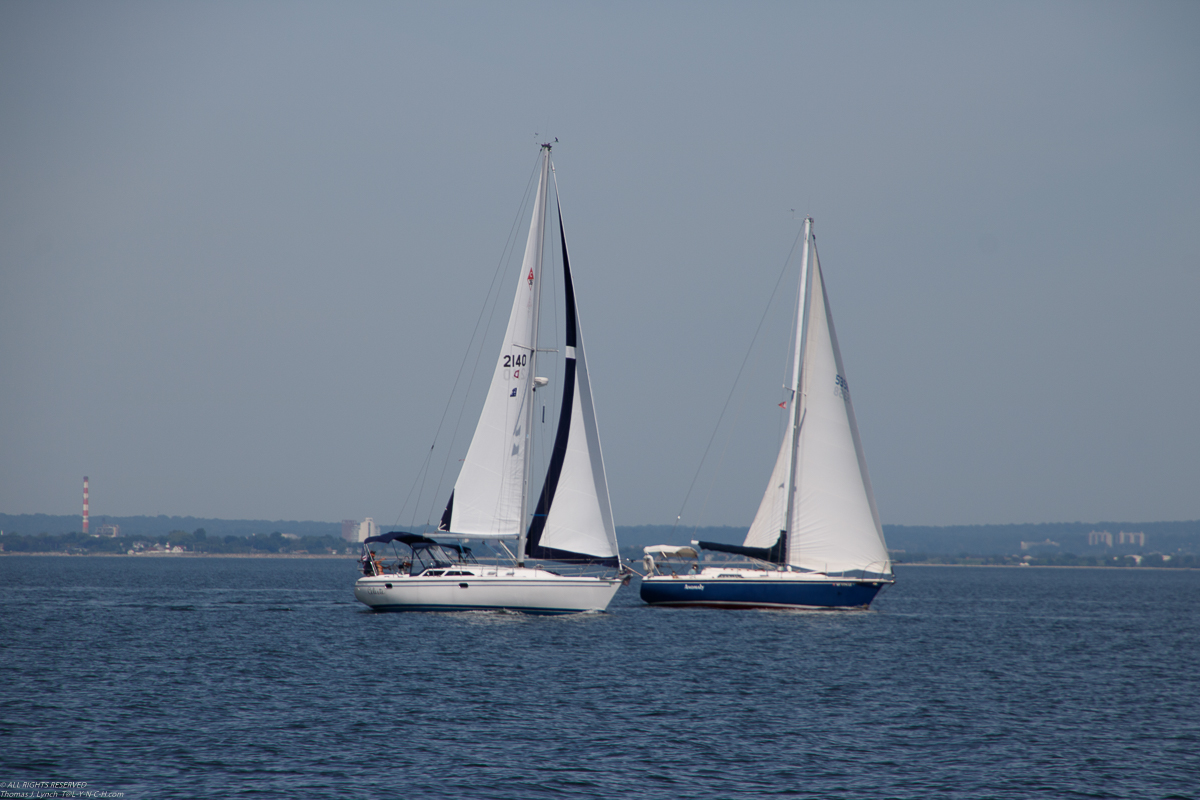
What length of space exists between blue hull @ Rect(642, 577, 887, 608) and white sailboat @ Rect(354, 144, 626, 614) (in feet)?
24.7

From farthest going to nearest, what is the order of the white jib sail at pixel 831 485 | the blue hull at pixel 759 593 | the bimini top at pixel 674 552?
the bimini top at pixel 674 552 → the white jib sail at pixel 831 485 → the blue hull at pixel 759 593

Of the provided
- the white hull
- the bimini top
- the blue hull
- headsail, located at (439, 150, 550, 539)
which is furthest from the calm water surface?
the bimini top

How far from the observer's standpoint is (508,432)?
148ft

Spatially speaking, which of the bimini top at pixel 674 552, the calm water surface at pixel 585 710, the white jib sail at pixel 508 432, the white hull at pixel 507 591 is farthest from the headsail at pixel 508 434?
the bimini top at pixel 674 552

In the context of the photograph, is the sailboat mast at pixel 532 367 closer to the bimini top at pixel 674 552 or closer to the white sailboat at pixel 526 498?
the white sailboat at pixel 526 498

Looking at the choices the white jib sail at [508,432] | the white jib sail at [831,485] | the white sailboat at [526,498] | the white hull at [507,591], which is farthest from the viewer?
the white jib sail at [831,485]

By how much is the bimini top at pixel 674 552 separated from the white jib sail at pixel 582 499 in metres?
10.9

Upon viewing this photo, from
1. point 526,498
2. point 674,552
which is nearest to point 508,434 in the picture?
point 526,498

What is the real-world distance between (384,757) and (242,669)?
12.3 metres

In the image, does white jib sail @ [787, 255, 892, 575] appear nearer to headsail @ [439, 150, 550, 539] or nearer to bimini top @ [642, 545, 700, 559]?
bimini top @ [642, 545, 700, 559]

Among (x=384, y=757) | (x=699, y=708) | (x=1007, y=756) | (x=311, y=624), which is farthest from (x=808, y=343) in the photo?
(x=384, y=757)

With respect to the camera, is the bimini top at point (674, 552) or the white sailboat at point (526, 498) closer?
the white sailboat at point (526, 498)

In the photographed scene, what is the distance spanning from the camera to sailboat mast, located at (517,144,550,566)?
4469 cm

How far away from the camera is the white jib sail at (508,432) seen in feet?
147
